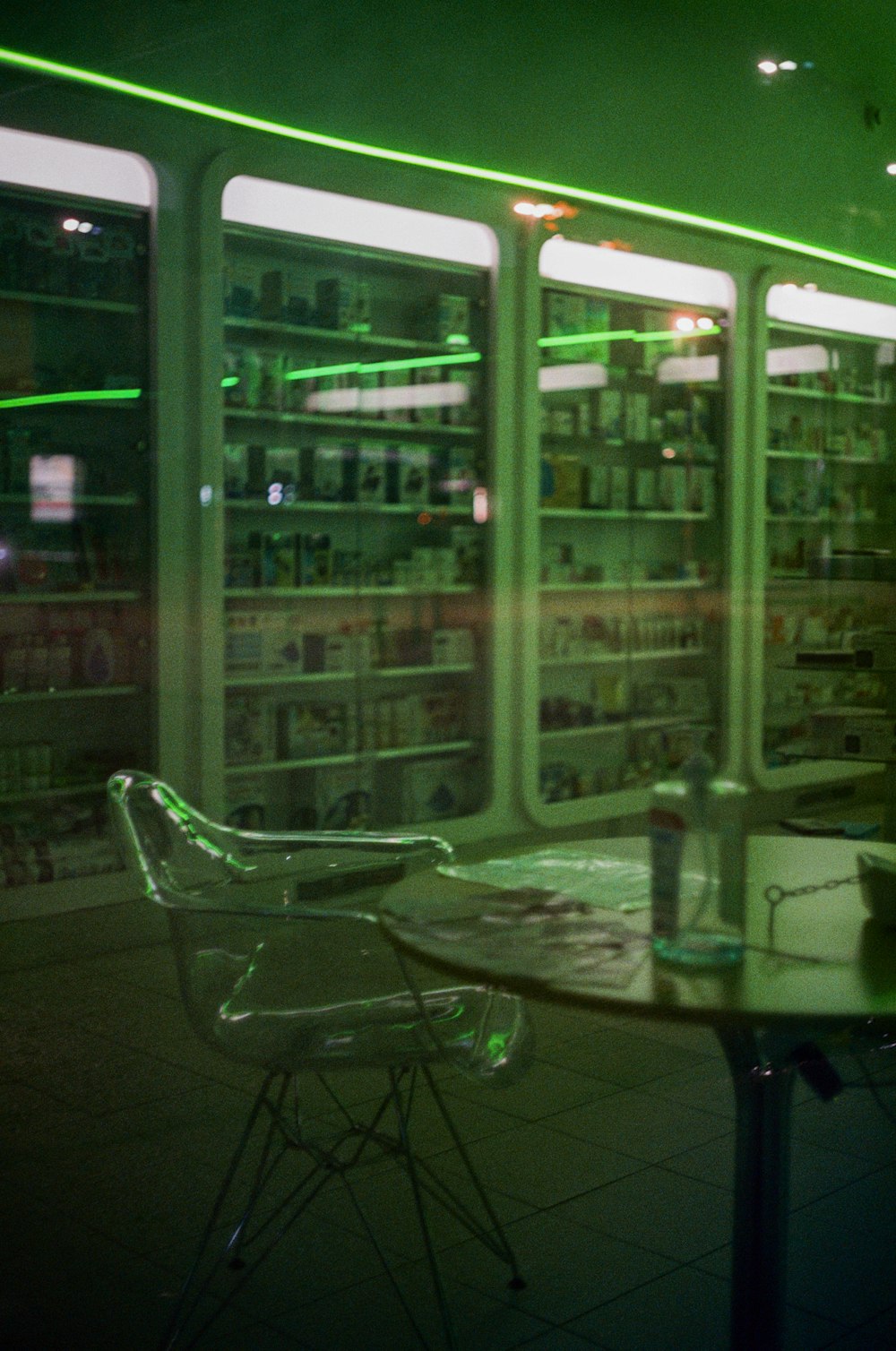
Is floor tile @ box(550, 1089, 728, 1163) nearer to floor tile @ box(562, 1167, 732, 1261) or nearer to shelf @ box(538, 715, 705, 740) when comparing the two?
floor tile @ box(562, 1167, 732, 1261)

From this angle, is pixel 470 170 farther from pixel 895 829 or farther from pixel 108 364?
pixel 895 829

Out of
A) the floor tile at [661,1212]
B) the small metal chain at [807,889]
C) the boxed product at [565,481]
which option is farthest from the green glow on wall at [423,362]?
the small metal chain at [807,889]

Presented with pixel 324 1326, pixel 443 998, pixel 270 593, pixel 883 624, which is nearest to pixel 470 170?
pixel 270 593

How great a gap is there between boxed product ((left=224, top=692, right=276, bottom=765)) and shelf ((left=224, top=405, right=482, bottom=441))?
0.99 metres

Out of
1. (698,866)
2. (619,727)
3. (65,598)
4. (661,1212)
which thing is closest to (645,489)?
(619,727)

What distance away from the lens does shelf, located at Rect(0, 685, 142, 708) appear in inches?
183

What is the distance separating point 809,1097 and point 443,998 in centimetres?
145

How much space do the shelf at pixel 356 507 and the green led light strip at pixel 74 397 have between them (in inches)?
20.5

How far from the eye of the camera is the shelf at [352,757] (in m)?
5.32

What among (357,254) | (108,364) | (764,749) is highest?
(357,254)

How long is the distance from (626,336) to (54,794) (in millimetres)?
3286

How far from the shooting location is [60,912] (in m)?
4.68

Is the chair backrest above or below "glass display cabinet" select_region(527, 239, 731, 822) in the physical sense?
below

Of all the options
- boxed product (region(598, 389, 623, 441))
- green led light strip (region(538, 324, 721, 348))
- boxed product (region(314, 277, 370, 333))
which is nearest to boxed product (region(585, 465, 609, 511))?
boxed product (region(598, 389, 623, 441))
